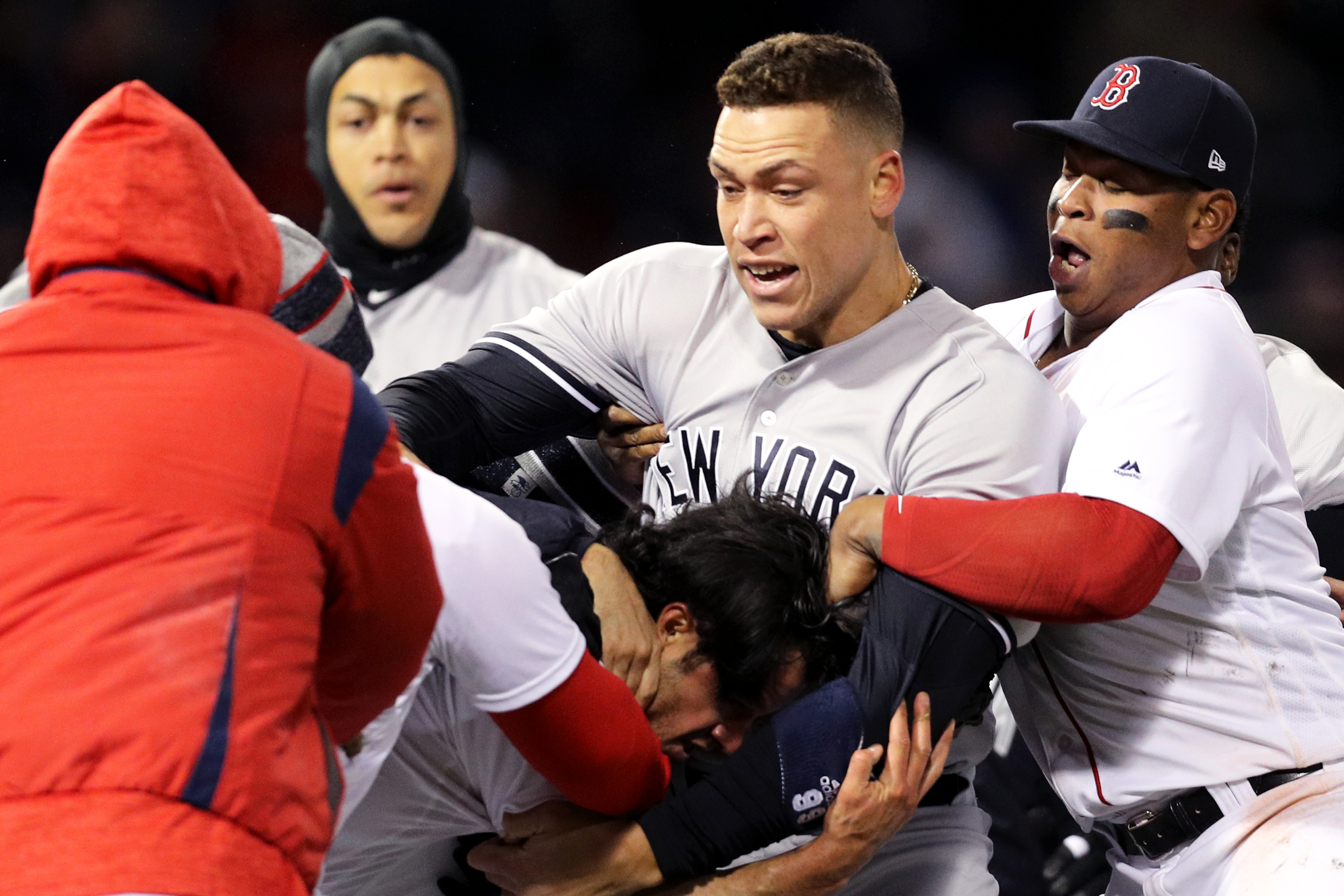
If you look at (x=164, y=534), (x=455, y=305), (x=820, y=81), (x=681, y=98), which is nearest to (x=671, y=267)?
(x=820, y=81)

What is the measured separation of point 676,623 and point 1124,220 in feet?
3.00

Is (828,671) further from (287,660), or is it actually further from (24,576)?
(24,576)

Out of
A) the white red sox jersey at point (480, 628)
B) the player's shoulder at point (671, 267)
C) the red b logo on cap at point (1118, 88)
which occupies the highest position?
the red b logo on cap at point (1118, 88)

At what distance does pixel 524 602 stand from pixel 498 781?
1.33 ft

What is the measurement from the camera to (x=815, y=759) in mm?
1593

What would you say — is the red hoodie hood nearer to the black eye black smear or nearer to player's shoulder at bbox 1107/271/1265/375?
player's shoulder at bbox 1107/271/1265/375

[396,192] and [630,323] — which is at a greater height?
[630,323]

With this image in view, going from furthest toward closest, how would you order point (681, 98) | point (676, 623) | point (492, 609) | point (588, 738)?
point (681, 98) → point (676, 623) → point (588, 738) → point (492, 609)

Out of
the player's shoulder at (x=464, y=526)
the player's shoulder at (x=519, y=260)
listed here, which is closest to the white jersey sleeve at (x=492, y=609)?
the player's shoulder at (x=464, y=526)

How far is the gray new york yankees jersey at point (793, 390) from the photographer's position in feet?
5.72

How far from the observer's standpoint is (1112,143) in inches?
77.7

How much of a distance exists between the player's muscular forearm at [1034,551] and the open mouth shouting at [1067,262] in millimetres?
514

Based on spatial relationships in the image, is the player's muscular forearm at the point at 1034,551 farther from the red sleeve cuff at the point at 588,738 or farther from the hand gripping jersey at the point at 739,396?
the red sleeve cuff at the point at 588,738

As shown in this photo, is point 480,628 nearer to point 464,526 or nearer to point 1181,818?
point 464,526
